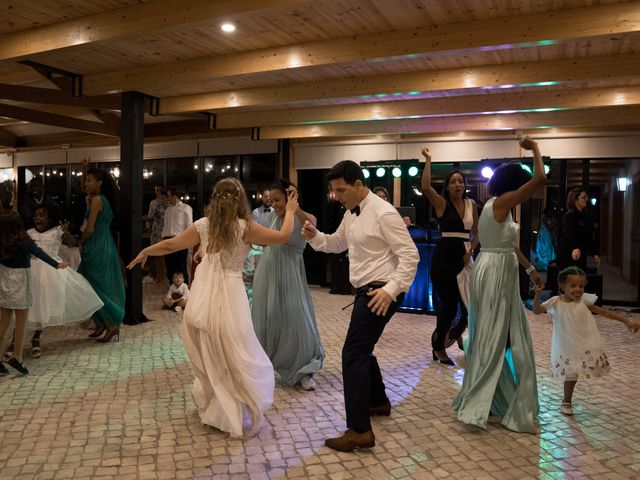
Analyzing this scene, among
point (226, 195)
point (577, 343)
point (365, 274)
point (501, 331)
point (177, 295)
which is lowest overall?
point (177, 295)

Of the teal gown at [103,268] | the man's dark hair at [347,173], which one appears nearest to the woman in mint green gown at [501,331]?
the man's dark hair at [347,173]

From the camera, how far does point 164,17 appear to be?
4777mm

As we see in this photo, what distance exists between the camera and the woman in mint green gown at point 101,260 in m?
5.91

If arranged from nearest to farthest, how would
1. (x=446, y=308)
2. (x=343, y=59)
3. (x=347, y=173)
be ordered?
(x=347, y=173) → (x=446, y=308) → (x=343, y=59)

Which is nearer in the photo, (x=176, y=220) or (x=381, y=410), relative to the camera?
(x=381, y=410)

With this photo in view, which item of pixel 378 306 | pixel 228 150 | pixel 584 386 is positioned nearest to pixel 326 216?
pixel 228 150

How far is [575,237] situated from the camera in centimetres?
734

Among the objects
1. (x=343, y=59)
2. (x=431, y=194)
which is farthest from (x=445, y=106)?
(x=431, y=194)

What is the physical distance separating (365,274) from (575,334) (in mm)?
1662

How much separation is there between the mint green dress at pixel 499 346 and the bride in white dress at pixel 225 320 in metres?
1.32

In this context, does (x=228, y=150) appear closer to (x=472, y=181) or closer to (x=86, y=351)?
(x=472, y=181)

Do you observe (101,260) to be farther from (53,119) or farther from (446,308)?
(53,119)

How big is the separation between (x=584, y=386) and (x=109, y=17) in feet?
17.3

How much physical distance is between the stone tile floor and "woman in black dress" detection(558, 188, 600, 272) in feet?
7.68
